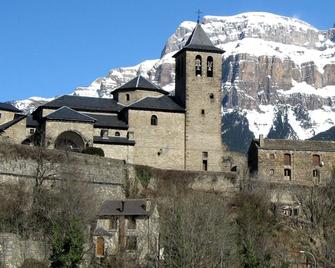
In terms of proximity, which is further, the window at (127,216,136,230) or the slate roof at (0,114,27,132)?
the slate roof at (0,114,27,132)

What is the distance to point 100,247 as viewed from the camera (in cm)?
5859

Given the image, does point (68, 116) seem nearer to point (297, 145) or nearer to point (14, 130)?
point (14, 130)

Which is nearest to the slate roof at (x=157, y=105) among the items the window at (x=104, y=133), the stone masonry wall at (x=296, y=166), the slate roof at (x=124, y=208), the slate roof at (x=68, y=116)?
the window at (x=104, y=133)

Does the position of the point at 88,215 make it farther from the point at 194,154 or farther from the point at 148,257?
the point at 194,154

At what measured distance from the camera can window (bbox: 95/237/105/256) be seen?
191 ft

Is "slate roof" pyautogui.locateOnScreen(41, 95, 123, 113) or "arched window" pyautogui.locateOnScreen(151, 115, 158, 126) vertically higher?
"slate roof" pyautogui.locateOnScreen(41, 95, 123, 113)

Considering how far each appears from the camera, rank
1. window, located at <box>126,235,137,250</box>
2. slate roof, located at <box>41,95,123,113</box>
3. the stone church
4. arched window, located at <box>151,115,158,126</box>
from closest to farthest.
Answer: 1. window, located at <box>126,235,137,250</box>
2. the stone church
3. arched window, located at <box>151,115,158,126</box>
4. slate roof, located at <box>41,95,123,113</box>

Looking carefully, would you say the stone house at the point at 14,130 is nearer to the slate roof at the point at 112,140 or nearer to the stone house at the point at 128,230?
the slate roof at the point at 112,140

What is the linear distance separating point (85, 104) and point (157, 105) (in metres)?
6.22

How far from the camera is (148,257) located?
2256 inches

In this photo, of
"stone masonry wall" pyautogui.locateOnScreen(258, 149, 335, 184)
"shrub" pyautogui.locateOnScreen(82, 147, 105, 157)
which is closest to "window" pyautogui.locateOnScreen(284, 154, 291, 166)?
"stone masonry wall" pyautogui.locateOnScreen(258, 149, 335, 184)

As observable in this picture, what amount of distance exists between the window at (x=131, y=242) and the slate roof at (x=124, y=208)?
168 centimetres

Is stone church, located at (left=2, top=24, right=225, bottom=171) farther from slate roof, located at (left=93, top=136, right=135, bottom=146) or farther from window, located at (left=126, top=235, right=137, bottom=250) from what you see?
window, located at (left=126, top=235, right=137, bottom=250)

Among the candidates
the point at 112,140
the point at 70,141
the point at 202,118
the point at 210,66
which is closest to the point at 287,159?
the point at 202,118
